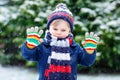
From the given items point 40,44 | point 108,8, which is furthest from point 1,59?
point 40,44

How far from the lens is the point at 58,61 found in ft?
11.3

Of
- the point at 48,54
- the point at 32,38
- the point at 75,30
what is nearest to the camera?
the point at 32,38

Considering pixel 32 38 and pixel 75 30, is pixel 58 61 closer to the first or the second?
pixel 32 38

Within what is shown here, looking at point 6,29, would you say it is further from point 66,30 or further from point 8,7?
point 66,30

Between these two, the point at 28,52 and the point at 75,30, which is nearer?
the point at 28,52

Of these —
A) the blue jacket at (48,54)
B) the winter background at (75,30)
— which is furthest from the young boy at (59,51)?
the winter background at (75,30)

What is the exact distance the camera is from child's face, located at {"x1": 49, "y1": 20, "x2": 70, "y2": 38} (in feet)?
11.3

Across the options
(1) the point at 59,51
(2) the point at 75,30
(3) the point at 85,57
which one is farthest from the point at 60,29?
(2) the point at 75,30

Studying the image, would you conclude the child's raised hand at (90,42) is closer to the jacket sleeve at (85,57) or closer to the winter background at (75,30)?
the jacket sleeve at (85,57)

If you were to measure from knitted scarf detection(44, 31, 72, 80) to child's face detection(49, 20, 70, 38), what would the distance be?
4 centimetres

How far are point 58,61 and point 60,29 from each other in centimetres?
25

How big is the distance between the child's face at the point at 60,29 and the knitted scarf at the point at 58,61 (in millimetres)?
39

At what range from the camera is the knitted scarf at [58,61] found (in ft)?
11.3

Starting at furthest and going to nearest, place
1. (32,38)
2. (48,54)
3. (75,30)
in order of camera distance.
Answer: (75,30)
(48,54)
(32,38)
